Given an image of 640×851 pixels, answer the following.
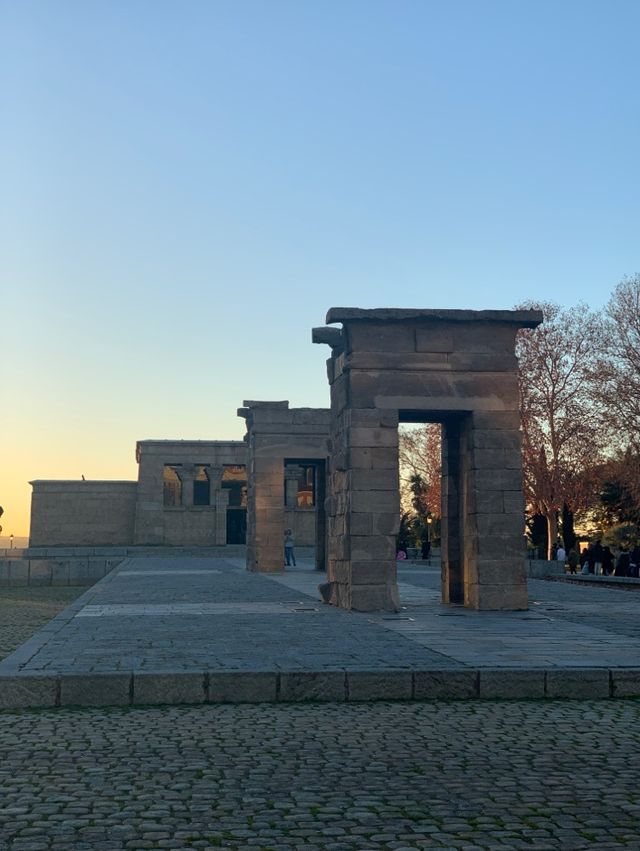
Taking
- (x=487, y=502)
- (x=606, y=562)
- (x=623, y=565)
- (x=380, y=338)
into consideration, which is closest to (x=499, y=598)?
(x=487, y=502)

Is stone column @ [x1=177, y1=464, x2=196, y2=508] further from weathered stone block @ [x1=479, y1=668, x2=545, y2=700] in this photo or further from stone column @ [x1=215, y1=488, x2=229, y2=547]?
weathered stone block @ [x1=479, y1=668, x2=545, y2=700]

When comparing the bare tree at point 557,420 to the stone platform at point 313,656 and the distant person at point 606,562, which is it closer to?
the distant person at point 606,562

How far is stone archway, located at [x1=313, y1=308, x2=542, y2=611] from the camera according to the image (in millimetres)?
14688

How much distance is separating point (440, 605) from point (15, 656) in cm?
843

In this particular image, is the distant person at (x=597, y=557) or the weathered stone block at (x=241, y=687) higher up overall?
the distant person at (x=597, y=557)

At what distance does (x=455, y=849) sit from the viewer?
4168 millimetres

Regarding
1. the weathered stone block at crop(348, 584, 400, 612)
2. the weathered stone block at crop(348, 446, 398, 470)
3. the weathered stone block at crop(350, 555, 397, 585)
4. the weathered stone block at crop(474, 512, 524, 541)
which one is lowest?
the weathered stone block at crop(348, 584, 400, 612)

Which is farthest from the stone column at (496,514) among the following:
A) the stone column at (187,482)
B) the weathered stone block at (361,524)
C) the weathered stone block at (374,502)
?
the stone column at (187,482)

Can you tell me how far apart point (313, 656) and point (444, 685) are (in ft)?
4.70

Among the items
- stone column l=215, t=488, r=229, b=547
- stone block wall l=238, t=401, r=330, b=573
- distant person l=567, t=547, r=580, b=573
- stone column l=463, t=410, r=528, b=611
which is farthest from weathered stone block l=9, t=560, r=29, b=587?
stone column l=215, t=488, r=229, b=547

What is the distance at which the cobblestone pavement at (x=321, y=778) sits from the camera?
4.37 m

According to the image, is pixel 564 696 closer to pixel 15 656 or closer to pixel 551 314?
pixel 15 656

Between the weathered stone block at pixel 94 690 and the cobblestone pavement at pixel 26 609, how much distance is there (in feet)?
12.9

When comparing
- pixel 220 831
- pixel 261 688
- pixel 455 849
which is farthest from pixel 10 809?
pixel 261 688
